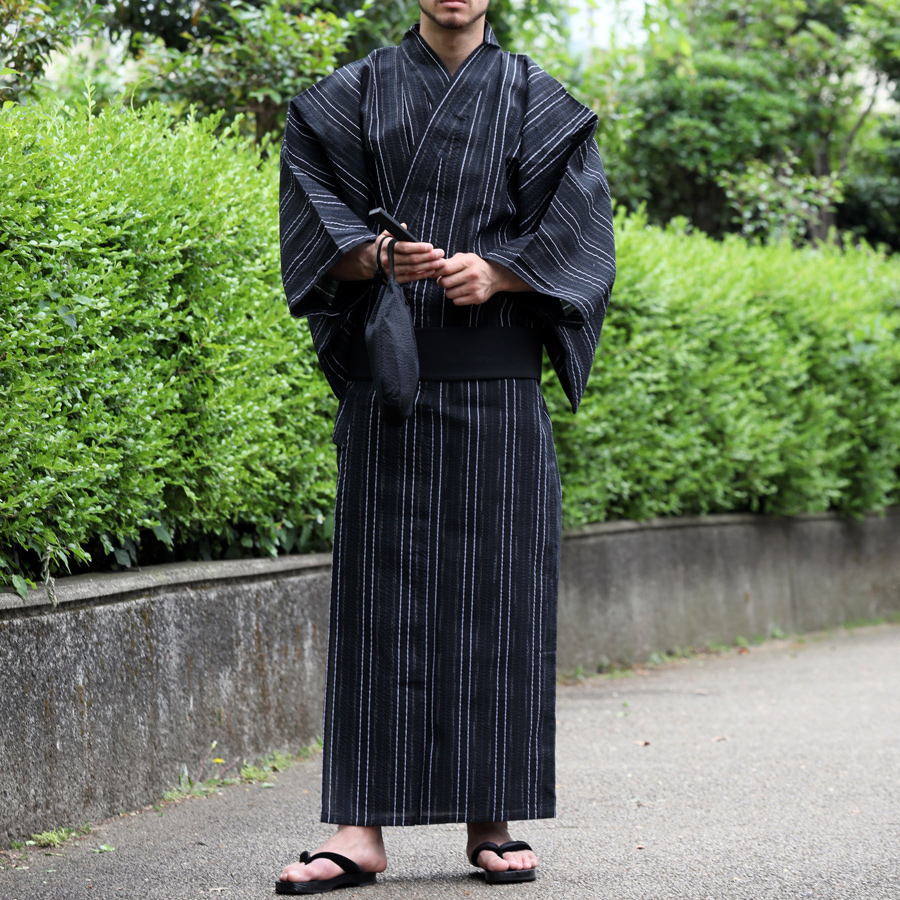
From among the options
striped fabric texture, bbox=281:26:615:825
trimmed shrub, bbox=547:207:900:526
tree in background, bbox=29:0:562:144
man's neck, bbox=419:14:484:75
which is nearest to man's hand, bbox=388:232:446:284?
striped fabric texture, bbox=281:26:615:825

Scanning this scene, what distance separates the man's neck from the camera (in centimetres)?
295

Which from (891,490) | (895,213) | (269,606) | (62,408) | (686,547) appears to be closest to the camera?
(62,408)

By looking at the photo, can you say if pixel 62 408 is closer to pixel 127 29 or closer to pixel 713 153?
pixel 127 29

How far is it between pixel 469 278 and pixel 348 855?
51.7 inches

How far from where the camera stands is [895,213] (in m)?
12.5

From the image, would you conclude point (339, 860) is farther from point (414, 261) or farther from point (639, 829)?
point (414, 261)

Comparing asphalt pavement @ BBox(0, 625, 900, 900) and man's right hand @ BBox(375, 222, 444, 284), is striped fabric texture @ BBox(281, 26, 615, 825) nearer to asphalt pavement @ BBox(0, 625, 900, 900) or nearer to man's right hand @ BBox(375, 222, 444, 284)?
man's right hand @ BBox(375, 222, 444, 284)

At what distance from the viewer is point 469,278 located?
2723 millimetres

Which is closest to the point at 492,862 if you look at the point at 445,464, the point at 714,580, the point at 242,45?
the point at 445,464

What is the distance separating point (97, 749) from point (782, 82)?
1038cm

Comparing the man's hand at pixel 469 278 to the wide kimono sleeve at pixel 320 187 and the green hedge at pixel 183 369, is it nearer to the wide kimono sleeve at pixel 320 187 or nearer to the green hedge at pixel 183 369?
the wide kimono sleeve at pixel 320 187

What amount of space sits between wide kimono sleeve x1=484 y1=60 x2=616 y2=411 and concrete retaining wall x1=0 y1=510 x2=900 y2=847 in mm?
1435

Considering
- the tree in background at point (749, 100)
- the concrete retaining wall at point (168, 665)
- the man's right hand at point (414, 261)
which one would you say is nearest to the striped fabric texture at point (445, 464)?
the man's right hand at point (414, 261)

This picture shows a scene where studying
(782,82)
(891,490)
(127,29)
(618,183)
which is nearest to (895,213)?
(782,82)
